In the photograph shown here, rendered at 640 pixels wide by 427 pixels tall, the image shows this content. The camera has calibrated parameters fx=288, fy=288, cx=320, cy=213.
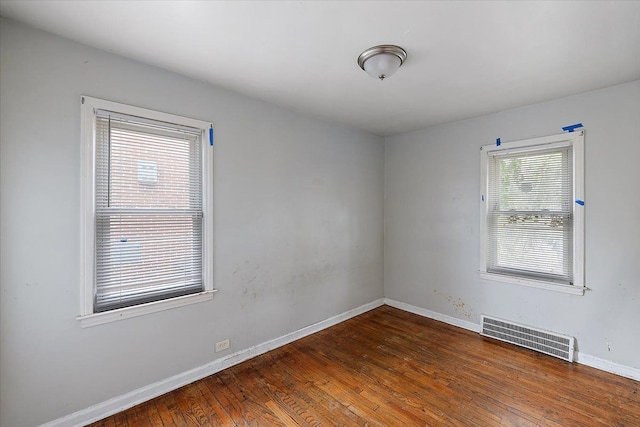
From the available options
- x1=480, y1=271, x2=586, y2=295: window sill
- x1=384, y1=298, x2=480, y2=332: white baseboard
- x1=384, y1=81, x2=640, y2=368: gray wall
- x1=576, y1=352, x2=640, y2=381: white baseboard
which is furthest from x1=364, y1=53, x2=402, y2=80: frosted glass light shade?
x1=576, y1=352, x2=640, y2=381: white baseboard

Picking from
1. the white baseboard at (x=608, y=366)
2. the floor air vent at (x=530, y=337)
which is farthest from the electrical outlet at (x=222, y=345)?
the white baseboard at (x=608, y=366)

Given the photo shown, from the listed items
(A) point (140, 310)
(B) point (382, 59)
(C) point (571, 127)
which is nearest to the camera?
(B) point (382, 59)

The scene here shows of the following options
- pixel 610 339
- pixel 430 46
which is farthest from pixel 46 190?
pixel 610 339

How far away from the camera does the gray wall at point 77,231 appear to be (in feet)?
5.77

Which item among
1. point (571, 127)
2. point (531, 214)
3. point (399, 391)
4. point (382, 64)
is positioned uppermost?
point (382, 64)

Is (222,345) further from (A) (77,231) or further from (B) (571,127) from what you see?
(B) (571,127)

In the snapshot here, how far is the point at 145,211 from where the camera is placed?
2217mm

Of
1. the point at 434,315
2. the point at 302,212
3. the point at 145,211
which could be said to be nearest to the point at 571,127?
the point at 434,315

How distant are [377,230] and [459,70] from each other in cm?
251

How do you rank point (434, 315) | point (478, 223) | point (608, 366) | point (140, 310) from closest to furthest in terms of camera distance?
point (140, 310) < point (608, 366) < point (478, 223) < point (434, 315)

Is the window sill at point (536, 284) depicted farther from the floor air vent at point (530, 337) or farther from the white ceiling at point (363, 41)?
the white ceiling at point (363, 41)

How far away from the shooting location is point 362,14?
165 centimetres

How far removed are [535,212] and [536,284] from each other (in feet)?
2.50

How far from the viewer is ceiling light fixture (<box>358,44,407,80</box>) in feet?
Result: 6.49
